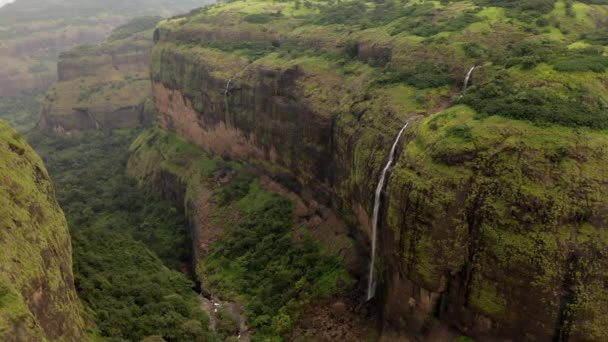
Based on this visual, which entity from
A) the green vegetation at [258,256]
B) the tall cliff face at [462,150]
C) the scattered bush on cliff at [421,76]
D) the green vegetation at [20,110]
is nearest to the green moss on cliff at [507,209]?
the tall cliff face at [462,150]

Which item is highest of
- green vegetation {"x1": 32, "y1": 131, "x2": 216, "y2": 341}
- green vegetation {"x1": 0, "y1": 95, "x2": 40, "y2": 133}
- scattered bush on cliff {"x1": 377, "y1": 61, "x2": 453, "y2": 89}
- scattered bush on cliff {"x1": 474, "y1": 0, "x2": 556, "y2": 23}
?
scattered bush on cliff {"x1": 474, "y1": 0, "x2": 556, "y2": 23}

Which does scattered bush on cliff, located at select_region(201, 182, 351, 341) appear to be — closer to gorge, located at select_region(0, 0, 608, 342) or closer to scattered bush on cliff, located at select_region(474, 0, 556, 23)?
gorge, located at select_region(0, 0, 608, 342)

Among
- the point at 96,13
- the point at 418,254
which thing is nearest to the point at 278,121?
the point at 418,254

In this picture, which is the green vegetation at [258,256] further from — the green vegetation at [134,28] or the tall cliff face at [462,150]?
the green vegetation at [134,28]

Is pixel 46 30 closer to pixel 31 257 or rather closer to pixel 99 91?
pixel 99 91

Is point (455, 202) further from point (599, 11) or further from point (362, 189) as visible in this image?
point (599, 11)

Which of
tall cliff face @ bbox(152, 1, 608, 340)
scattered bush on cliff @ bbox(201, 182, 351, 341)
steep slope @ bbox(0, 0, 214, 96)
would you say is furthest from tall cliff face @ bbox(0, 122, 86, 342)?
steep slope @ bbox(0, 0, 214, 96)
